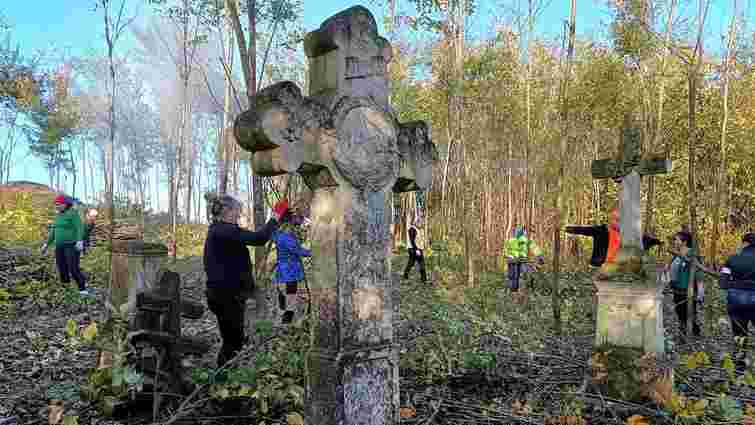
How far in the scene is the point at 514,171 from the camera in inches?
773

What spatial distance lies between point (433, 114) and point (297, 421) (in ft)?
58.0

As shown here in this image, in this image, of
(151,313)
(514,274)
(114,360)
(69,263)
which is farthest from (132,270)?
(514,274)

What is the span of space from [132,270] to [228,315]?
88 centimetres

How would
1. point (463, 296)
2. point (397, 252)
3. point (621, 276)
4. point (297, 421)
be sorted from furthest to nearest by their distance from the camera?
point (397, 252), point (463, 296), point (621, 276), point (297, 421)

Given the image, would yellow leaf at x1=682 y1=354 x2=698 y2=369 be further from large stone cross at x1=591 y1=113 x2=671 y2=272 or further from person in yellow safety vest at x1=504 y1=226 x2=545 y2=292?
person in yellow safety vest at x1=504 y1=226 x2=545 y2=292

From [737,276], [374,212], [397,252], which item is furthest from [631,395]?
[397,252]

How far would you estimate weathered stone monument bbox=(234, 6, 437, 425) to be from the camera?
9.87 ft

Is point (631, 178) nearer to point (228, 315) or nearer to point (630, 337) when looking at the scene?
point (630, 337)

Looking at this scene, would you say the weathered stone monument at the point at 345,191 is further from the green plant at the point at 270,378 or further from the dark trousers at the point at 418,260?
the dark trousers at the point at 418,260

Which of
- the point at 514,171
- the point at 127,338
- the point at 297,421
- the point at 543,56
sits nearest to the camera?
the point at 297,421

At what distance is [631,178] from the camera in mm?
5383

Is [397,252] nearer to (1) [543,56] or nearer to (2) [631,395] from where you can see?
(1) [543,56]

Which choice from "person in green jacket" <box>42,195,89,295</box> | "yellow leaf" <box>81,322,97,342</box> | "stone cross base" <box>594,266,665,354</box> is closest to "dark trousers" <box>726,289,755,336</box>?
"stone cross base" <box>594,266,665,354</box>

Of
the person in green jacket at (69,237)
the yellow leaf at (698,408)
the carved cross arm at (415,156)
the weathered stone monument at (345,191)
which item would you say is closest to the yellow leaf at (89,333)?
the weathered stone monument at (345,191)
